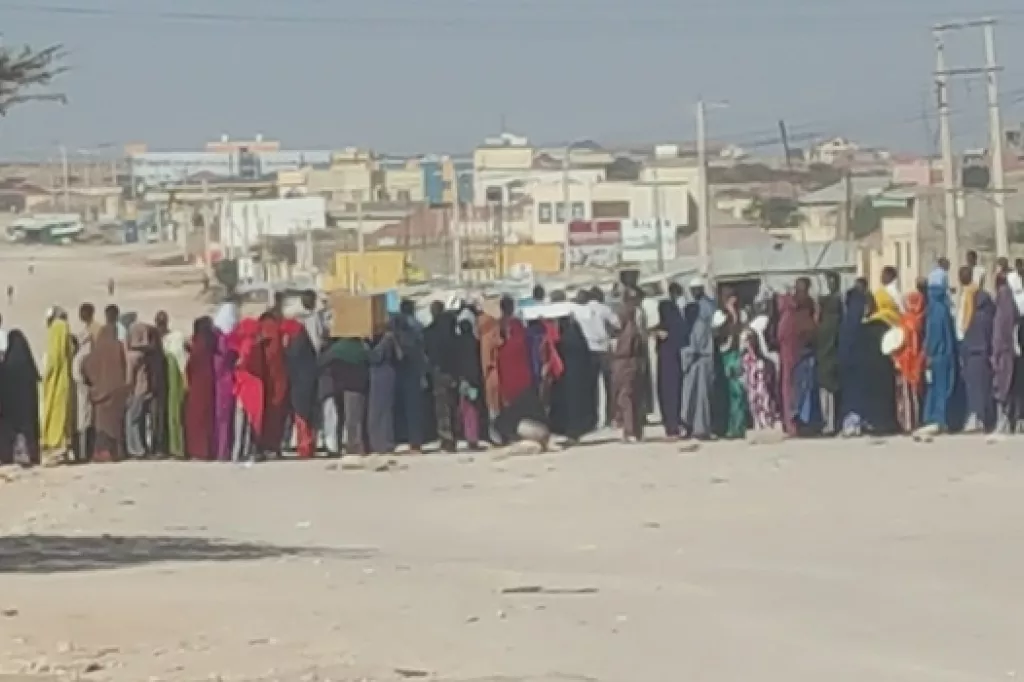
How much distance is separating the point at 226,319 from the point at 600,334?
11.2 feet

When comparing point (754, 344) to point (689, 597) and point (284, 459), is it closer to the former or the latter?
point (284, 459)

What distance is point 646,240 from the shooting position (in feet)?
249

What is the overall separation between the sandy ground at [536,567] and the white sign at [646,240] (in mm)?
50859

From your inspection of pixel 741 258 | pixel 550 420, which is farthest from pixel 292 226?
pixel 550 420

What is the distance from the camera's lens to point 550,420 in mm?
22469

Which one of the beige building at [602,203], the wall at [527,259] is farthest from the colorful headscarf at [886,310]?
the beige building at [602,203]

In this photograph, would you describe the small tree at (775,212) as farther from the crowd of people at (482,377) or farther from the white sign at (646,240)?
the crowd of people at (482,377)

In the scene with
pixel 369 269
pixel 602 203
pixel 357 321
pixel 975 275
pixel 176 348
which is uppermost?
pixel 602 203

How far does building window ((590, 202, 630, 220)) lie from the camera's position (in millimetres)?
95375

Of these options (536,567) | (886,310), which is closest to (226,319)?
(886,310)

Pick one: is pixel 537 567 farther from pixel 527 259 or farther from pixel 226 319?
pixel 527 259

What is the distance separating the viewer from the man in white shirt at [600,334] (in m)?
22.8

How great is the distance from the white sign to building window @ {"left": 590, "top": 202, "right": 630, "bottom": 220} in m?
15.9

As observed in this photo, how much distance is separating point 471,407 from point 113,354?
308 cm
